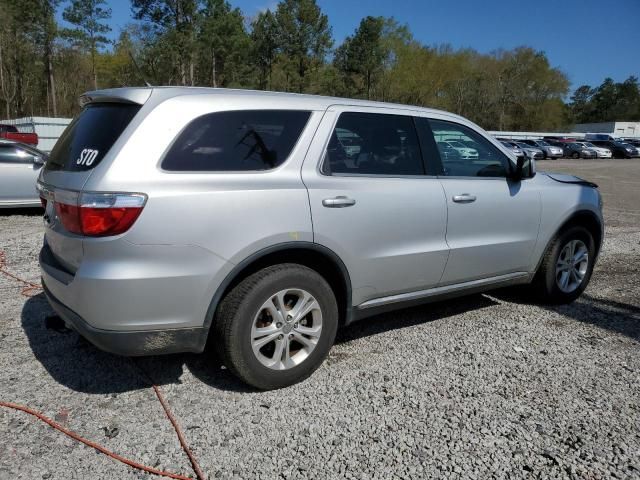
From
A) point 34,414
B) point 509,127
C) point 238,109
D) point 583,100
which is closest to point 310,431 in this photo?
point 34,414

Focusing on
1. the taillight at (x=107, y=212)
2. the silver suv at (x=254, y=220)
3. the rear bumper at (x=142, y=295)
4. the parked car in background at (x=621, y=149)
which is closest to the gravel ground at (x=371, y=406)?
the silver suv at (x=254, y=220)

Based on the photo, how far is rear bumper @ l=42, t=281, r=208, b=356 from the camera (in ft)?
9.11

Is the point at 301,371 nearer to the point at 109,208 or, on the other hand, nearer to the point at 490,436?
the point at 490,436

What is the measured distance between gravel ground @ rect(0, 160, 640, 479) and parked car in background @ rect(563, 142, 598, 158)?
42.5m

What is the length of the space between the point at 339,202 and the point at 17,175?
25.4ft

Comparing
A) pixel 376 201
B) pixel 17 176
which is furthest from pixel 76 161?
pixel 17 176

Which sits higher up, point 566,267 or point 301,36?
point 301,36

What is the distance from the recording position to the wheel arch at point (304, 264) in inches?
116

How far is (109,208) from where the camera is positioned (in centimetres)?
267

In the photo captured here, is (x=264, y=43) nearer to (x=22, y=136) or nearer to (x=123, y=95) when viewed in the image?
(x=22, y=136)

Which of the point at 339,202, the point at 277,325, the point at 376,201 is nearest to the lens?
the point at 277,325

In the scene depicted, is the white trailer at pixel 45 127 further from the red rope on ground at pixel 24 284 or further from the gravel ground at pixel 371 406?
the gravel ground at pixel 371 406

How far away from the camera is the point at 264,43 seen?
49.9 meters

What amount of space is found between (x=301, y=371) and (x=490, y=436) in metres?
1.14
